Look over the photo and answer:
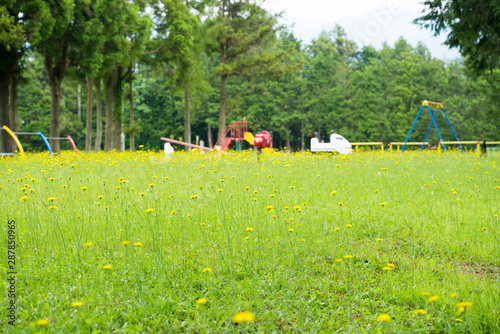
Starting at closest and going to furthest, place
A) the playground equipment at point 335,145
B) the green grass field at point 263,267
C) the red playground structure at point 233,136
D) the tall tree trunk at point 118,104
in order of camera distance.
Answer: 1. the green grass field at point 263,267
2. the playground equipment at point 335,145
3. the red playground structure at point 233,136
4. the tall tree trunk at point 118,104

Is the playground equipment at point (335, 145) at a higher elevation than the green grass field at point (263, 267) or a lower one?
higher

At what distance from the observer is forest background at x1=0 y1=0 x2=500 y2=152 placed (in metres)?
15.9

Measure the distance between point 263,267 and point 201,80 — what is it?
21.2 m

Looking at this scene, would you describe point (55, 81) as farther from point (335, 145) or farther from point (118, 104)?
point (335, 145)

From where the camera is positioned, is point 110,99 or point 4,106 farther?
point 110,99

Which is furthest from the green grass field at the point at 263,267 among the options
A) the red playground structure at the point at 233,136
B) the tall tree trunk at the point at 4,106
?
the red playground structure at the point at 233,136

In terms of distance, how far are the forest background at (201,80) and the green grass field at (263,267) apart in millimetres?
7957

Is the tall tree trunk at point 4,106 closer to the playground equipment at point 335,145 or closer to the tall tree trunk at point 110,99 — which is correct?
the tall tree trunk at point 110,99

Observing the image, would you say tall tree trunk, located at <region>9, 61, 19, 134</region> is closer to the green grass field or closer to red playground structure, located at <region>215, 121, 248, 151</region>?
red playground structure, located at <region>215, 121, 248, 151</region>

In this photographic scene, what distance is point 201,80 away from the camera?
2317 cm

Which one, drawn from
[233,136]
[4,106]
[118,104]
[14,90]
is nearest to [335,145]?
[233,136]

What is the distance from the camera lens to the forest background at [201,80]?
15.9 m

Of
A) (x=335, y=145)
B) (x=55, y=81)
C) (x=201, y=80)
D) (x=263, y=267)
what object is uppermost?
(x=201, y=80)

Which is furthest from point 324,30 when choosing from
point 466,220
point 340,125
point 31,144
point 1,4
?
point 466,220
